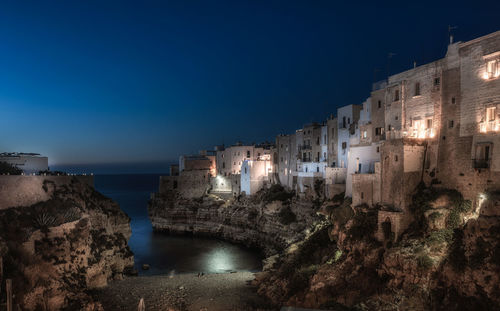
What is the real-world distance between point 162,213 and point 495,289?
52.3 metres

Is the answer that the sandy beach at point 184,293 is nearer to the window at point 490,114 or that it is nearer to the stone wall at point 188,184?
the window at point 490,114

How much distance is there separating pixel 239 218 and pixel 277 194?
7.59 meters

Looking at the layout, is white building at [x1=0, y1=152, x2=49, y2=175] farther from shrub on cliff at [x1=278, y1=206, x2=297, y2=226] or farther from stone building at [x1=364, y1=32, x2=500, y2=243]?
stone building at [x1=364, y1=32, x2=500, y2=243]

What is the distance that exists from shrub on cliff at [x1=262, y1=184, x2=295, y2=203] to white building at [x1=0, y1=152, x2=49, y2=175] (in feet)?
96.0

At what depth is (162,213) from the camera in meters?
60.3

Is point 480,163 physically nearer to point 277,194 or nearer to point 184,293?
point 184,293

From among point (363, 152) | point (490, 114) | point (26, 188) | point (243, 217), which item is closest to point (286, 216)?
point (243, 217)

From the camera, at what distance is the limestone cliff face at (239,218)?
42.2m

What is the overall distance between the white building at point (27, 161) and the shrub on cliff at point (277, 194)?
96.0 feet

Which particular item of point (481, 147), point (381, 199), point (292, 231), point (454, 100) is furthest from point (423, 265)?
point (292, 231)

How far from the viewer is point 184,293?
27266 millimetres

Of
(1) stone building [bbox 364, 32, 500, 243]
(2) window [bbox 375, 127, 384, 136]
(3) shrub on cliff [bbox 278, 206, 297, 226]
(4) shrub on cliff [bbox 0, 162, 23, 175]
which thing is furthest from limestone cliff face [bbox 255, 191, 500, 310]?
(4) shrub on cliff [bbox 0, 162, 23, 175]

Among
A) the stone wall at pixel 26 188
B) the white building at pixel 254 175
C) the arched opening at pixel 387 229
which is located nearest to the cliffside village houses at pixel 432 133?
the arched opening at pixel 387 229

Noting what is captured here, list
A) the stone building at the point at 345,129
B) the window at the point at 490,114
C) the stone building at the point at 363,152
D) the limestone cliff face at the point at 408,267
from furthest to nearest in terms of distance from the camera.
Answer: the stone building at the point at 345,129 → the stone building at the point at 363,152 → the window at the point at 490,114 → the limestone cliff face at the point at 408,267
